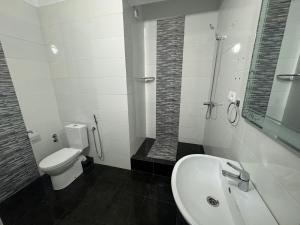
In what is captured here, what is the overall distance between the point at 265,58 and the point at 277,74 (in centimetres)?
14

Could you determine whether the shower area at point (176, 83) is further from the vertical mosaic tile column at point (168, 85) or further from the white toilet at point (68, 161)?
the white toilet at point (68, 161)

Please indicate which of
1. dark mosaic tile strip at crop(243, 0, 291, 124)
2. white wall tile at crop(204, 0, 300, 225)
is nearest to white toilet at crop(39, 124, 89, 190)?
white wall tile at crop(204, 0, 300, 225)

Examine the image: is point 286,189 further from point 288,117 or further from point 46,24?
point 46,24

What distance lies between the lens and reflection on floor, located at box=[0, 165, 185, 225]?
135 cm

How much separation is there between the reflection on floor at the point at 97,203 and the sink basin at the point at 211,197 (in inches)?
27.9

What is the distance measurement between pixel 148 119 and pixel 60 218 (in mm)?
1789

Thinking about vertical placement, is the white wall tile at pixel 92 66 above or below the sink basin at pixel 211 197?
above

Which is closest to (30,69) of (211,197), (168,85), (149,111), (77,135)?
(77,135)

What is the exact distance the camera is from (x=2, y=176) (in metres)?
1.51

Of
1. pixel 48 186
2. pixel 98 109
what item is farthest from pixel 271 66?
pixel 48 186

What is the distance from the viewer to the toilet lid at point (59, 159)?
5.19 ft

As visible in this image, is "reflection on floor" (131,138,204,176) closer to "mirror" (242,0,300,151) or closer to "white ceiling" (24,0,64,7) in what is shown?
"mirror" (242,0,300,151)

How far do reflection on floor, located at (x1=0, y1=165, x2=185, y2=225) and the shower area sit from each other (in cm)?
29

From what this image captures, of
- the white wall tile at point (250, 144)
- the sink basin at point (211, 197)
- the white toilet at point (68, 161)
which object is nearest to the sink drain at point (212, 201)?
the sink basin at point (211, 197)
